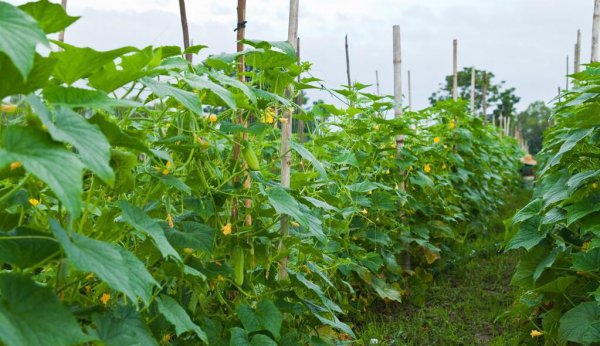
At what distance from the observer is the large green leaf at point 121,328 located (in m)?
1.46

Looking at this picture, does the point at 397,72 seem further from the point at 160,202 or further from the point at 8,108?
the point at 8,108

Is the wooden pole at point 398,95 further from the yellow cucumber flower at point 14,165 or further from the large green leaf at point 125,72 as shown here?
the yellow cucumber flower at point 14,165

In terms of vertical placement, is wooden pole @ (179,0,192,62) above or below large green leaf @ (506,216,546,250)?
above

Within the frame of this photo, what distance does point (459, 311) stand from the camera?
174 inches

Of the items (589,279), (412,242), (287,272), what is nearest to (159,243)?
(287,272)

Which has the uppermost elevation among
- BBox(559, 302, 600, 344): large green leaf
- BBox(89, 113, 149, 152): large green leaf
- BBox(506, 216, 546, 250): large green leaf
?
BBox(89, 113, 149, 152): large green leaf

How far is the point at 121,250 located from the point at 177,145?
1.52ft

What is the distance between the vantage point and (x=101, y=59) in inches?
51.8

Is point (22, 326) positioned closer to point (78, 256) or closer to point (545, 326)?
point (78, 256)

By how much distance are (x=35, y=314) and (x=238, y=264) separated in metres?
0.98

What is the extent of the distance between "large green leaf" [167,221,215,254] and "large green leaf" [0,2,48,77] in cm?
82

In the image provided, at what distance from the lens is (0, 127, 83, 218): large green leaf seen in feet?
3.35

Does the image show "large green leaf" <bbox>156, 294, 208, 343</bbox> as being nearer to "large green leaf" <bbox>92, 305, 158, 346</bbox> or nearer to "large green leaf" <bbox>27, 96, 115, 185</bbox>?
"large green leaf" <bbox>92, 305, 158, 346</bbox>

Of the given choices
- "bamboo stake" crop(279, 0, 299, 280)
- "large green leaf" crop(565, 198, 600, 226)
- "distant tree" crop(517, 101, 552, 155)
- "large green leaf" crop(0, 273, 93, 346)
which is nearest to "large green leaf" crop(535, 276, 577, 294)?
"large green leaf" crop(565, 198, 600, 226)
